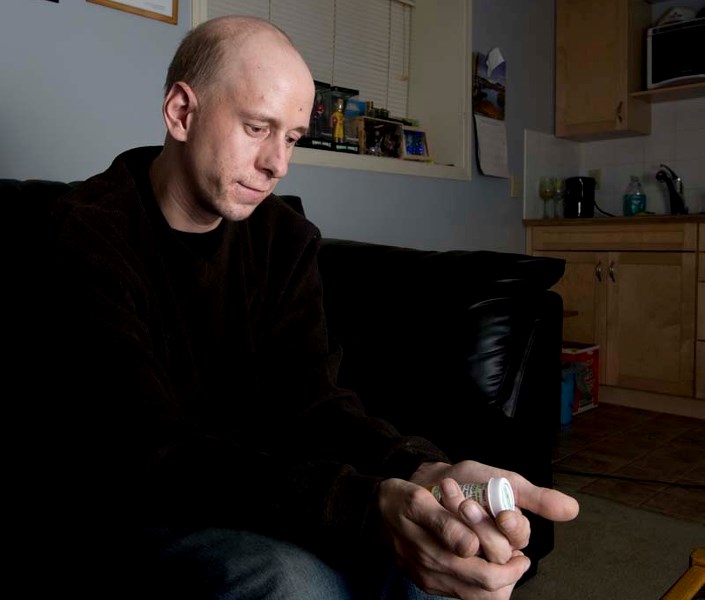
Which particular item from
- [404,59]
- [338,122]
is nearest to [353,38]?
[404,59]

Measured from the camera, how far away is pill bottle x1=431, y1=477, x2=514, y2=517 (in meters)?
0.71

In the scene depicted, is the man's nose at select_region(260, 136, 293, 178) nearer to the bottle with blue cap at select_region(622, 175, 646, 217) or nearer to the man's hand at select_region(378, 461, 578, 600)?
the man's hand at select_region(378, 461, 578, 600)

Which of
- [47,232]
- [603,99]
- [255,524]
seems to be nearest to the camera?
[255,524]

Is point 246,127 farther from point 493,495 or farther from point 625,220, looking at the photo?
point 625,220

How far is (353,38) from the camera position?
10.7 ft

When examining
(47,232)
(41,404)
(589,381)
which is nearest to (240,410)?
(41,404)

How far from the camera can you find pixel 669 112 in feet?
13.3

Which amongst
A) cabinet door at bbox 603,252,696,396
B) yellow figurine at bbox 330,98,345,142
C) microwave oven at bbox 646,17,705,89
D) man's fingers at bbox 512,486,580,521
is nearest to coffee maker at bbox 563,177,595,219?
cabinet door at bbox 603,252,696,396

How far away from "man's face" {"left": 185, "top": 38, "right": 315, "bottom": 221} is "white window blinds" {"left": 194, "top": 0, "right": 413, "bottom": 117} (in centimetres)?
178

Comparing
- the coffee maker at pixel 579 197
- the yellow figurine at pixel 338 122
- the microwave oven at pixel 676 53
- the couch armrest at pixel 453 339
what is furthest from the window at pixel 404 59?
the couch armrest at pixel 453 339

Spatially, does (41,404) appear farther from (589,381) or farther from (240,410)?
(589,381)

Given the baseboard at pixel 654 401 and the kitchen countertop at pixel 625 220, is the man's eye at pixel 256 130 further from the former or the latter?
the baseboard at pixel 654 401

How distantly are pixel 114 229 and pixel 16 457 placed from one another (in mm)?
387

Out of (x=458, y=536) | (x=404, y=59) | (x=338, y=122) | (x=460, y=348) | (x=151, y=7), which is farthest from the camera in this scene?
(x=404, y=59)
